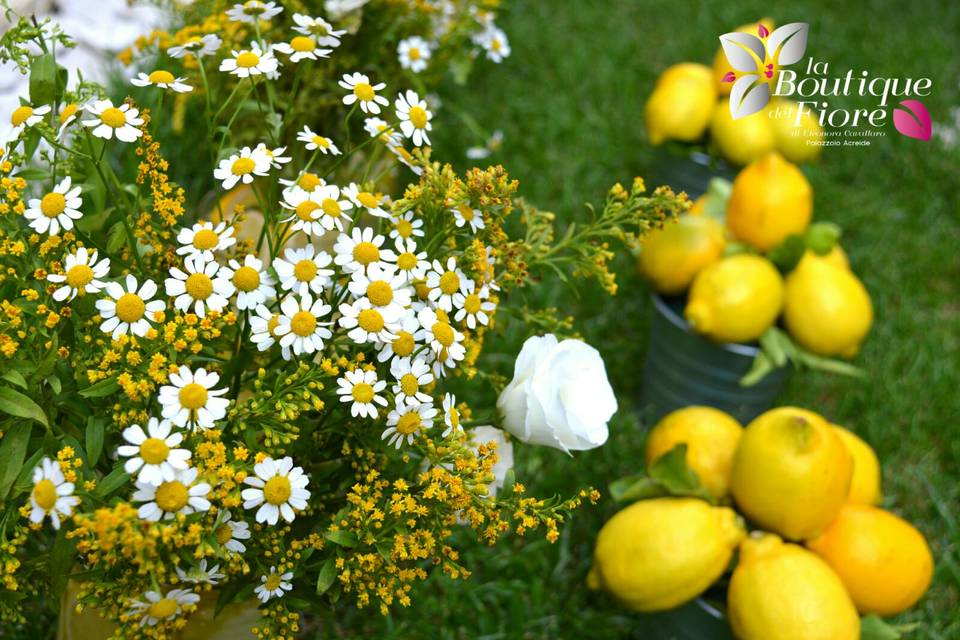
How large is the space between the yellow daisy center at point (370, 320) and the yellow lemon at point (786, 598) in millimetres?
588

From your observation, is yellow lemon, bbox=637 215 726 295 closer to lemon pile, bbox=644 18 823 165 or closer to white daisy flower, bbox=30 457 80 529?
lemon pile, bbox=644 18 823 165

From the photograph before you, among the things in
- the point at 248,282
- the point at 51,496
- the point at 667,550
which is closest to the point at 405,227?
the point at 248,282

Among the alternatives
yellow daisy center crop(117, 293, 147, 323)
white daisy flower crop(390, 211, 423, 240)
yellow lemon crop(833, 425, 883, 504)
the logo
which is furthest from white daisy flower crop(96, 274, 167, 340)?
the logo

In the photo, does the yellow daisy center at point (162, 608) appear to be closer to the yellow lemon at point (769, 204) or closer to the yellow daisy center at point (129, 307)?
the yellow daisy center at point (129, 307)

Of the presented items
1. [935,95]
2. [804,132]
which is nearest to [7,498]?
[804,132]

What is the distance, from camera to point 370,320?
28.3 inches

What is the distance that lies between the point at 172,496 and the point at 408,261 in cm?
26

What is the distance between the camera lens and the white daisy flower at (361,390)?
0.71 m

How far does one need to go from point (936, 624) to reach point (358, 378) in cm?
106

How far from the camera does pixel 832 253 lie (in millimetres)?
1620

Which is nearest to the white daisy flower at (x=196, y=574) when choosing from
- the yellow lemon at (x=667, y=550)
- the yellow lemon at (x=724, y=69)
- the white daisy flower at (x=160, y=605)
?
the white daisy flower at (x=160, y=605)

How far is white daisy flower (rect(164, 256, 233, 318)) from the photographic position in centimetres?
72

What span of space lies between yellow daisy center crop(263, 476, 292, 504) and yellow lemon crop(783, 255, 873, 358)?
1.07 metres

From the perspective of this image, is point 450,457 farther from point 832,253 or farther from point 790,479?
point 832,253
